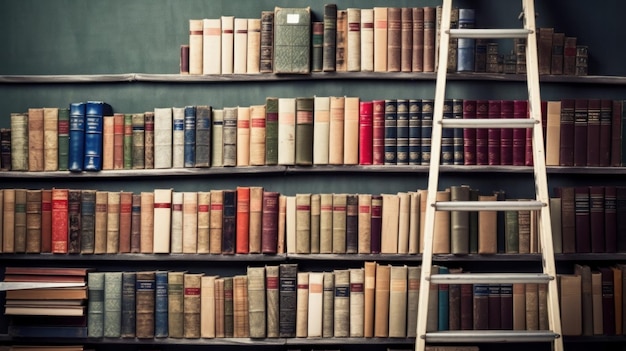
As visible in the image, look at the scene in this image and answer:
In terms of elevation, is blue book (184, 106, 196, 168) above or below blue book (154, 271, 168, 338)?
above

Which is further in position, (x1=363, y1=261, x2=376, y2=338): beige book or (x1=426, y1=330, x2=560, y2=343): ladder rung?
(x1=363, y1=261, x2=376, y2=338): beige book

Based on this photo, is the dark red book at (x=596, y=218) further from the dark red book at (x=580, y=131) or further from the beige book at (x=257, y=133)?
the beige book at (x=257, y=133)

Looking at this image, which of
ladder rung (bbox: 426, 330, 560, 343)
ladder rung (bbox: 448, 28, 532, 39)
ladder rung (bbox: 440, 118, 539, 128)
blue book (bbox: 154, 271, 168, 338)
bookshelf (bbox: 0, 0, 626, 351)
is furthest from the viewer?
bookshelf (bbox: 0, 0, 626, 351)

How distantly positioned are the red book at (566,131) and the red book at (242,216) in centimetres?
147

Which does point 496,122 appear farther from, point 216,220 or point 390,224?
point 216,220

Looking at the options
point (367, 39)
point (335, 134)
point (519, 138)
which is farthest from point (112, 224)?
point (519, 138)

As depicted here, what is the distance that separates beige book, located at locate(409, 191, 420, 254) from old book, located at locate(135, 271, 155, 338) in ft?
4.01

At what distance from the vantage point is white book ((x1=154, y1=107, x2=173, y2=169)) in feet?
12.6

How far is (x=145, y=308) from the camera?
3.81m

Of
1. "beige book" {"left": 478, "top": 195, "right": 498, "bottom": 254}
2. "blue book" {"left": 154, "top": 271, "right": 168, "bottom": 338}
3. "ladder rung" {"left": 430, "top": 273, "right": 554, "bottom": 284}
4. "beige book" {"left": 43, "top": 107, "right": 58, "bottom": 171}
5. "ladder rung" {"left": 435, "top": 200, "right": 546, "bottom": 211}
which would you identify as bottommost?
"blue book" {"left": 154, "top": 271, "right": 168, "bottom": 338}

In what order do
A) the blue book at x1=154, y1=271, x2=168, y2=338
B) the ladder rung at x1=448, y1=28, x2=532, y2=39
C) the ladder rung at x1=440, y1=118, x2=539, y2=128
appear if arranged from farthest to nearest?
the blue book at x1=154, y1=271, x2=168, y2=338
the ladder rung at x1=448, y1=28, x2=532, y2=39
the ladder rung at x1=440, y1=118, x2=539, y2=128

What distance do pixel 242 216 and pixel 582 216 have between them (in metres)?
1.57

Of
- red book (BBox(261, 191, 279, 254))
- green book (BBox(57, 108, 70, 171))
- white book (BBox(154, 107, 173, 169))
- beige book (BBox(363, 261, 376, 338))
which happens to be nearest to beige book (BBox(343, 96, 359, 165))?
red book (BBox(261, 191, 279, 254))

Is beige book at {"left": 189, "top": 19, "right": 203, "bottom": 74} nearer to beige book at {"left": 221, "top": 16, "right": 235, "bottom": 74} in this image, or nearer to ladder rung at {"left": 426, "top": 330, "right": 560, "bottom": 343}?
beige book at {"left": 221, "top": 16, "right": 235, "bottom": 74}
